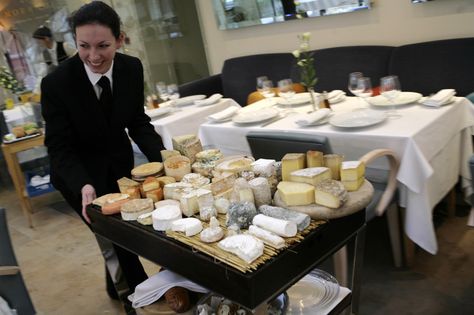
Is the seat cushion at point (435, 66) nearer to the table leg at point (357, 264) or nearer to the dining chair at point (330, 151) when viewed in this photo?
the dining chair at point (330, 151)

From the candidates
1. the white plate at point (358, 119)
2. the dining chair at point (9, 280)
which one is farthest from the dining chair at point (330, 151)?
the dining chair at point (9, 280)

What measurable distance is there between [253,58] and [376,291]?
2927 mm

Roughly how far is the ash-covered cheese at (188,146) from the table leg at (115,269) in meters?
0.44

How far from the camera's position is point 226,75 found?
4.78m

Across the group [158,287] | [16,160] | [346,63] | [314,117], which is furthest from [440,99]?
[16,160]

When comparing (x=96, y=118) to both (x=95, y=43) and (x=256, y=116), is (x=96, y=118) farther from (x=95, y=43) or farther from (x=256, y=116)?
(x=256, y=116)

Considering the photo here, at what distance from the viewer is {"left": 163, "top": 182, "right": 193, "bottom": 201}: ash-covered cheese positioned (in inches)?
53.8

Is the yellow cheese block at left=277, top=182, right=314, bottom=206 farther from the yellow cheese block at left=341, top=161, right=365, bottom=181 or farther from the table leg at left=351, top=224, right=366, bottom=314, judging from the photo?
the table leg at left=351, top=224, right=366, bottom=314

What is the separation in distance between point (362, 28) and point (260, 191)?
2.96 metres

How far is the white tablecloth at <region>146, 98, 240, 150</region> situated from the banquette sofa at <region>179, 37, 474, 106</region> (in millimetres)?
1039

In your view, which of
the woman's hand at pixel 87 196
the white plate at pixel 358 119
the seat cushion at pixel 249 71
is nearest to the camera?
the woman's hand at pixel 87 196

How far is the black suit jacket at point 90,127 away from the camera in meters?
1.74

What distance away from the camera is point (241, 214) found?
3.81ft

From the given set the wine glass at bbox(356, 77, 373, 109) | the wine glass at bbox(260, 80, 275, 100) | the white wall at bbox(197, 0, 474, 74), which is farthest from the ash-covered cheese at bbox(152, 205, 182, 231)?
the white wall at bbox(197, 0, 474, 74)
